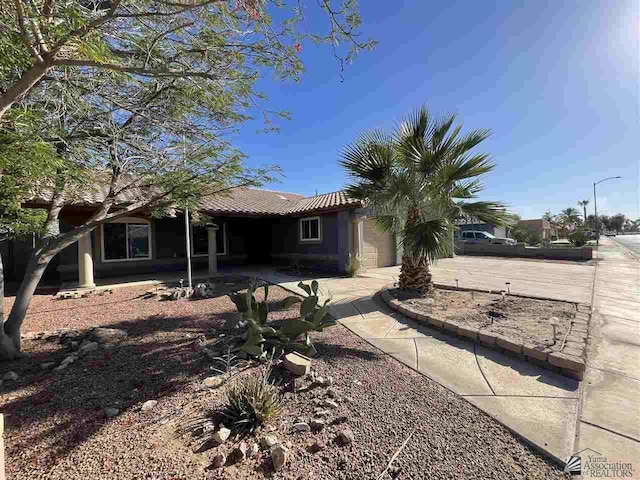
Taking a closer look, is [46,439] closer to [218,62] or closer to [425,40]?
[218,62]

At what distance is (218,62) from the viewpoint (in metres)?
3.40

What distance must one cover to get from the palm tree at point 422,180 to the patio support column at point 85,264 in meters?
8.56

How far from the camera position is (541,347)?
368 centimetres

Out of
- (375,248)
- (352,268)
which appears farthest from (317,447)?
(375,248)

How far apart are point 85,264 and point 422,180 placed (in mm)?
10454

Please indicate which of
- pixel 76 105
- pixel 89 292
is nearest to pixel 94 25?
pixel 76 105

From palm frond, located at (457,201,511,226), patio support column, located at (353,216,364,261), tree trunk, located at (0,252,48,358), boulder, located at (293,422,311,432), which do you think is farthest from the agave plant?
patio support column, located at (353,216,364,261)

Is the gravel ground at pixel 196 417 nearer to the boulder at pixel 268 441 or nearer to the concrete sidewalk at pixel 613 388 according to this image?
the boulder at pixel 268 441

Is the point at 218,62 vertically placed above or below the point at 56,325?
above

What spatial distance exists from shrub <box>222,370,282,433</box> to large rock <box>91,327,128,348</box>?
124 inches

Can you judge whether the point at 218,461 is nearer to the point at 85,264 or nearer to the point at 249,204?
the point at 85,264

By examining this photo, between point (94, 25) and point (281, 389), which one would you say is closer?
point (94, 25)

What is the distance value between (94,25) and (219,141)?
2833 millimetres

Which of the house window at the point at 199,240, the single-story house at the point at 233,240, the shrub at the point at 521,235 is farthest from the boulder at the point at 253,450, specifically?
the shrub at the point at 521,235
